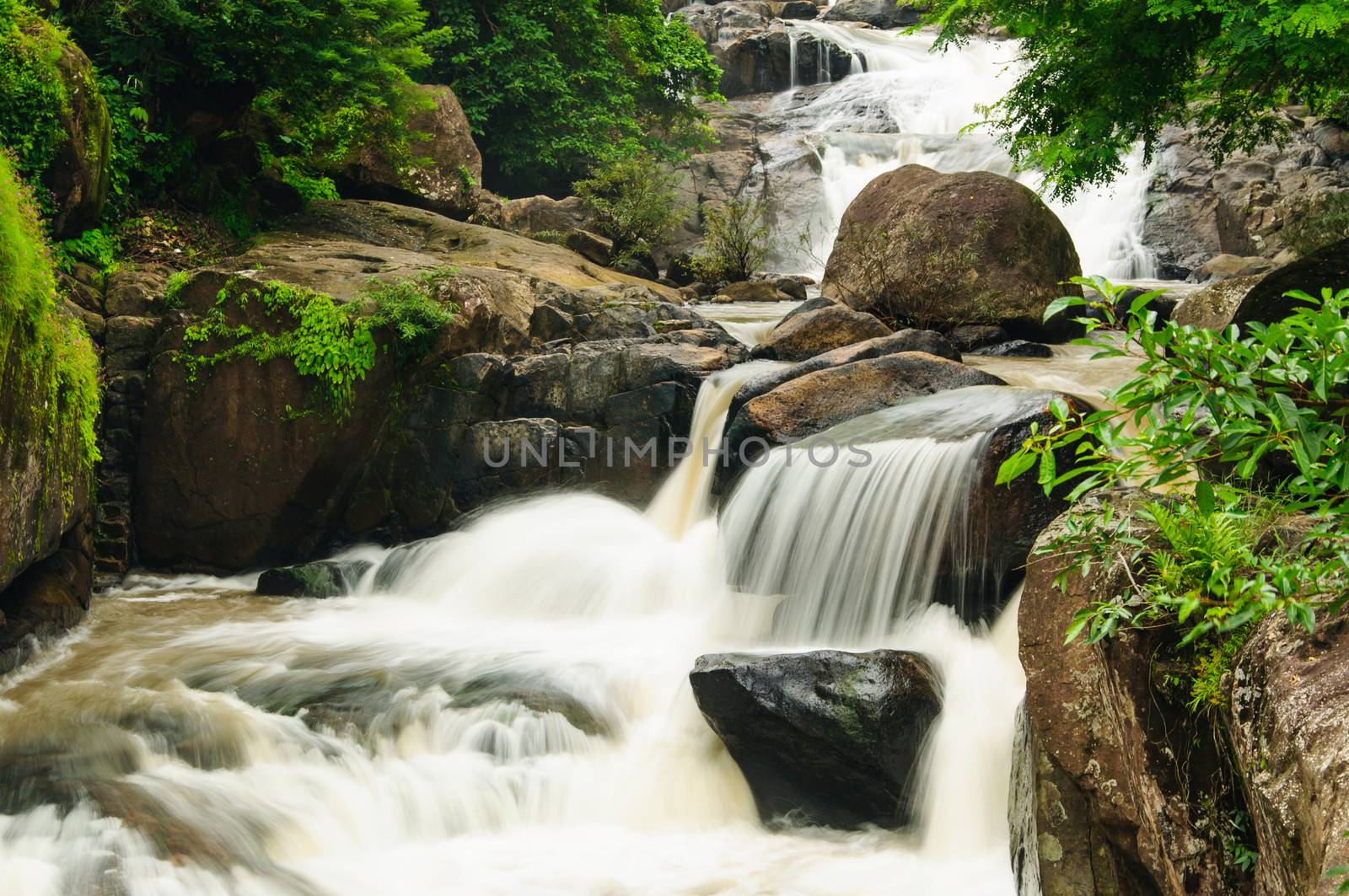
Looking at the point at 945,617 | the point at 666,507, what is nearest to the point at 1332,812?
the point at 945,617

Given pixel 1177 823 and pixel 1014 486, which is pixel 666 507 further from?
pixel 1177 823

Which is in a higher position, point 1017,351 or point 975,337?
point 975,337

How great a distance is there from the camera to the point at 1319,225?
10695 millimetres

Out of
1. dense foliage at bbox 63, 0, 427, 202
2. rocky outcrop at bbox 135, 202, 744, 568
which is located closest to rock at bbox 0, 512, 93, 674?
rocky outcrop at bbox 135, 202, 744, 568

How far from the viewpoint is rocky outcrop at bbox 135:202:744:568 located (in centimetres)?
870

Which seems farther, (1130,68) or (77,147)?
(77,147)

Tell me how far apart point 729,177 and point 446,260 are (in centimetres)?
1294

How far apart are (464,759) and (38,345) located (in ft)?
12.8

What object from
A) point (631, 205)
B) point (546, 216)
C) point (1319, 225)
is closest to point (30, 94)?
point (546, 216)

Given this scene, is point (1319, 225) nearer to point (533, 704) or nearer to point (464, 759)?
point (533, 704)

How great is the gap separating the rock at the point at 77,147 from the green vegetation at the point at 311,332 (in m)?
1.03

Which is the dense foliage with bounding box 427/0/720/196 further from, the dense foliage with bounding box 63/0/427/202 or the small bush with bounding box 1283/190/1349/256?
the small bush with bounding box 1283/190/1349/256

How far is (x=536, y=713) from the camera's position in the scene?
536cm

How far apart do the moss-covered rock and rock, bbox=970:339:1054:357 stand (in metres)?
8.67
